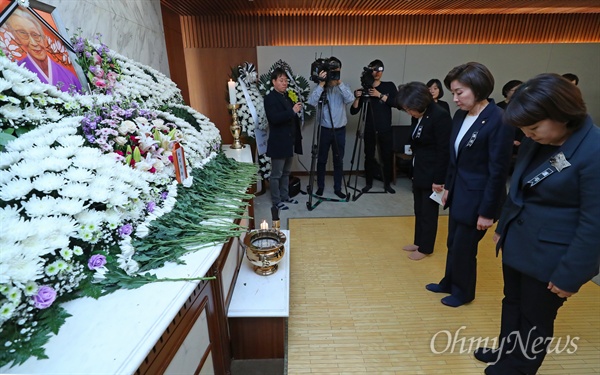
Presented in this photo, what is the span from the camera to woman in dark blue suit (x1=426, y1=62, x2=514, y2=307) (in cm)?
162

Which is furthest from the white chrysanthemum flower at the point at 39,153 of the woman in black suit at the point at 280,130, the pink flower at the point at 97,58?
the woman in black suit at the point at 280,130

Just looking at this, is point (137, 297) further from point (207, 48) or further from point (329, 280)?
point (207, 48)

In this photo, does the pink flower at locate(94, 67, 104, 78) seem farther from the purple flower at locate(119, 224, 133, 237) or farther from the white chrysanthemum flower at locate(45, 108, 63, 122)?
the purple flower at locate(119, 224, 133, 237)

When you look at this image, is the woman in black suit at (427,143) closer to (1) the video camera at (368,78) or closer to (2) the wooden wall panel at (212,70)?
(1) the video camera at (368,78)

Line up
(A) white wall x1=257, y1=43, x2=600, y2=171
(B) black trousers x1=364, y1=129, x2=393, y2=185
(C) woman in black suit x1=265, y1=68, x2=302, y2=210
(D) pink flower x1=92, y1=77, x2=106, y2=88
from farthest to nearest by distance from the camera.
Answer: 1. (A) white wall x1=257, y1=43, x2=600, y2=171
2. (B) black trousers x1=364, y1=129, x2=393, y2=185
3. (C) woman in black suit x1=265, y1=68, x2=302, y2=210
4. (D) pink flower x1=92, y1=77, x2=106, y2=88

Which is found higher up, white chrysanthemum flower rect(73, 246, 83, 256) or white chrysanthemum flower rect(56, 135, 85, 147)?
white chrysanthemum flower rect(56, 135, 85, 147)

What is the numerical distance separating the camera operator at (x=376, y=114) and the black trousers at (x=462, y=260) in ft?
7.22

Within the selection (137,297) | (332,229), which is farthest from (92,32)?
(332,229)

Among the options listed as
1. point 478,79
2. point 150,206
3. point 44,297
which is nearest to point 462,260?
point 478,79

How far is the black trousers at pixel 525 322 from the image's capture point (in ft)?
4.22

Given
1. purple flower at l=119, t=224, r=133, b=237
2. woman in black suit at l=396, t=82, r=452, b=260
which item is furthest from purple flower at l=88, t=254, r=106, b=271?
woman in black suit at l=396, t=82, r=452, b=260

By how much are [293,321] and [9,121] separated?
1691mm

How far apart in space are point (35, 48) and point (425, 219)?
2.57 meters

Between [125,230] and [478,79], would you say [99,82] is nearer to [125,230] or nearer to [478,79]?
[125,230]
